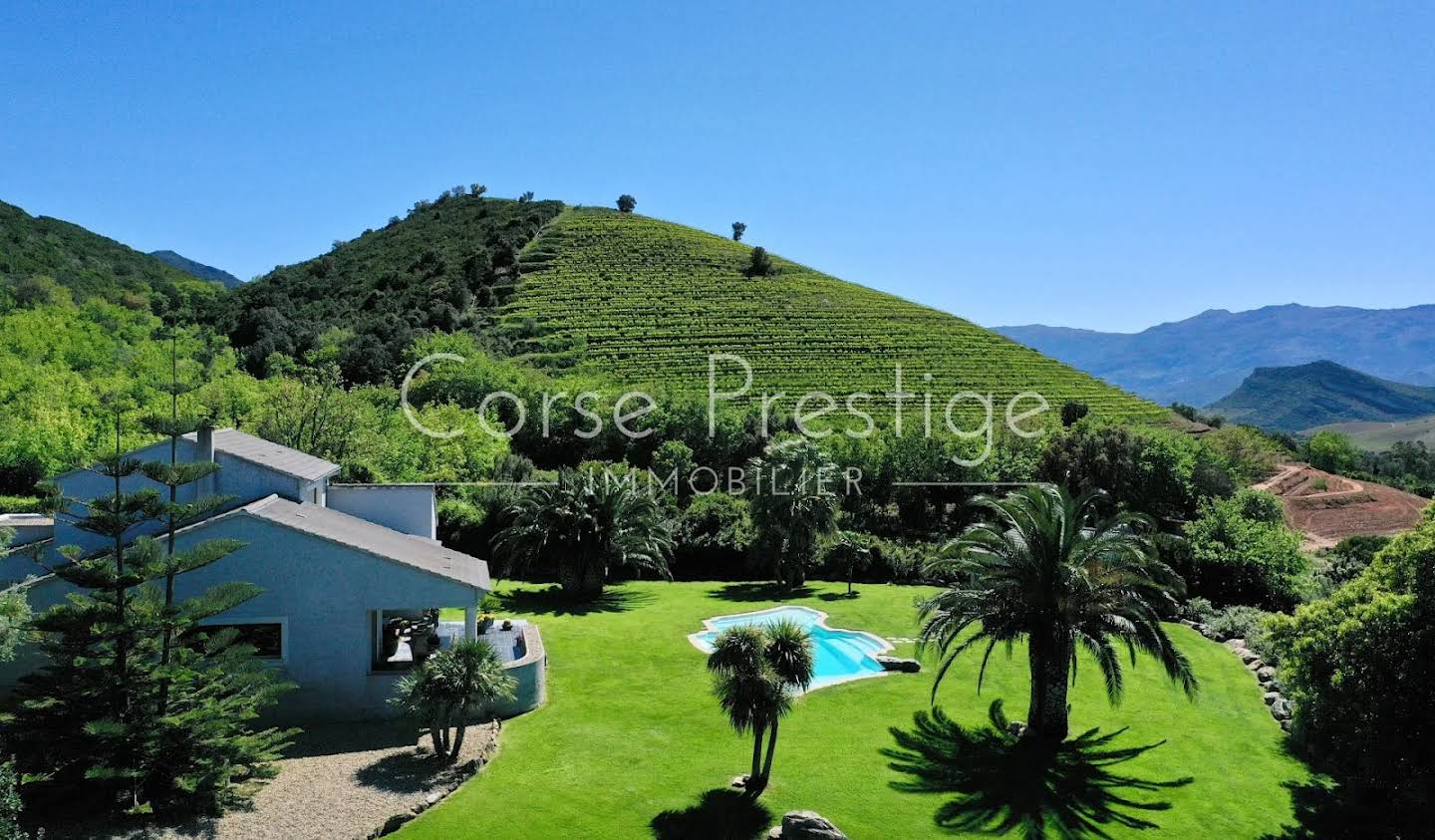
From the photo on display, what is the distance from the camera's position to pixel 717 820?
481 inches

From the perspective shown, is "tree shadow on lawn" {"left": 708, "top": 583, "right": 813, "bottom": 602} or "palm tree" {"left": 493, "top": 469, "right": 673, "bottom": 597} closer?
"palm tree" {"left": 493, "top": 469, "right": 673, "bottom": 597}

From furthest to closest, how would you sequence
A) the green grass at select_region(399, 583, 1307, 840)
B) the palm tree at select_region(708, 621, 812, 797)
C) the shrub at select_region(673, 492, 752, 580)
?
the shrub at select_region(673, 492, 752, 580), the green grass at select_region(399, 583, 1307, 840), the palm tree at select_region(708, 621, 812, 797)

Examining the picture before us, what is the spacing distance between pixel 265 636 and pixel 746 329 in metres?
57.1

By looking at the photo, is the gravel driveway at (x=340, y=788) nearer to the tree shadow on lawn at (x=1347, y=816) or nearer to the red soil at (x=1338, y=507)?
the tree shadow on lawn at (x=1347, y=816)

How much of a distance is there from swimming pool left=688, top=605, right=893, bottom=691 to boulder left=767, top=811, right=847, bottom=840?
6643 mm

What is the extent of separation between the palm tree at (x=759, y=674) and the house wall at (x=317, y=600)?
223 inches

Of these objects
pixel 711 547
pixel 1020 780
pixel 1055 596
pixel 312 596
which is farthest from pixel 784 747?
pixel 711 547

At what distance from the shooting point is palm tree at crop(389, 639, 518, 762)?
1343cm

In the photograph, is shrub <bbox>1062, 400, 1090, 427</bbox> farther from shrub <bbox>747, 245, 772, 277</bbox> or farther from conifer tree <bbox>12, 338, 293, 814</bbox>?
conifer tree <bbox>12, 338, 293, 814</bbox>

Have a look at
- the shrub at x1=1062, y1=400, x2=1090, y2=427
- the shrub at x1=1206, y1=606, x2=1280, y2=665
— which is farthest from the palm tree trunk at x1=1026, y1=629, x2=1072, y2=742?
the shrub at x1=1062, y1=400, x2=1090, y2=427

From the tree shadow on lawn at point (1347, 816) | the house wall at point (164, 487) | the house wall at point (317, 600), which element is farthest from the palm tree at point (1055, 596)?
the house wall at point (164, 487)

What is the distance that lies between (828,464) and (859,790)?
52.6ft

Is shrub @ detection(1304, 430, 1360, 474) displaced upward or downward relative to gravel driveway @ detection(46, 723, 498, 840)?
upward

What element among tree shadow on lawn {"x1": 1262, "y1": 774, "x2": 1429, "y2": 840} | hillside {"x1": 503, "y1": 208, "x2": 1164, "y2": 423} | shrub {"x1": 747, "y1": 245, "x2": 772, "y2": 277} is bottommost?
tree shadow on lawn {"x1": 1262, "y1": 774, "x2": 1429, "y2": 840}
